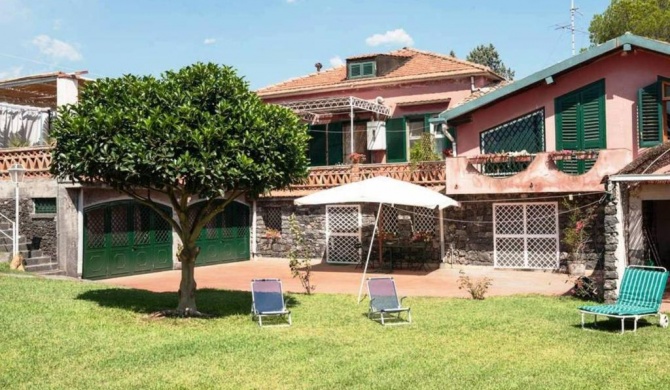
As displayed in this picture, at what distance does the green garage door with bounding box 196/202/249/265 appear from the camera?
20.9 metres

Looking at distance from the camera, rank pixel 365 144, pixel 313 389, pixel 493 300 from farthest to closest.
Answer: pixel 365 144 → pixel 493 300 → pixel 313 389

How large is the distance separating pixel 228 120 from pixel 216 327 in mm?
3372

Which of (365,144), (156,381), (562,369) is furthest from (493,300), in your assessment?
(365,144)

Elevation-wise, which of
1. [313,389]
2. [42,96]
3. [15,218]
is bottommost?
[313,389]

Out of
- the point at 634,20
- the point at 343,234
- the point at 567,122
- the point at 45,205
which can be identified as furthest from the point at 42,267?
the point at 634,20

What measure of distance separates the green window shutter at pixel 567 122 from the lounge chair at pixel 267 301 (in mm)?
10641

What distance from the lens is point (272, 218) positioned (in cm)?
2256

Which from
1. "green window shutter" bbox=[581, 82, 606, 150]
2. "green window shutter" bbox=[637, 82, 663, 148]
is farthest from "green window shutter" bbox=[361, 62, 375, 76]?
"green window shutter" bbox=[637, 82, 663, 148]

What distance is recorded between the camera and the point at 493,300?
12.5 metres

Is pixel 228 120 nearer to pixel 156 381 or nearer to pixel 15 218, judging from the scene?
pixel 156 381

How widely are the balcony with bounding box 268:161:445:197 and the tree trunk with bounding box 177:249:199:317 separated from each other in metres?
8.18

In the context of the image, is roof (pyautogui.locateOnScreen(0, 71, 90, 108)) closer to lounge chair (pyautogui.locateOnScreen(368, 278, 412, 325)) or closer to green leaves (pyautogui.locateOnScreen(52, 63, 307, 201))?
green leaves (pyautogui.locateOnScreen(52, 63, 307, 201))

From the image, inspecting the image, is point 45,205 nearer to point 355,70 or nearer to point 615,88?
point 355,70

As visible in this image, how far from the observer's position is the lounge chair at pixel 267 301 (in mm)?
10102
